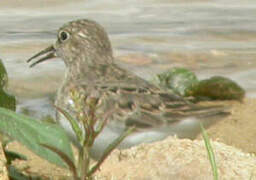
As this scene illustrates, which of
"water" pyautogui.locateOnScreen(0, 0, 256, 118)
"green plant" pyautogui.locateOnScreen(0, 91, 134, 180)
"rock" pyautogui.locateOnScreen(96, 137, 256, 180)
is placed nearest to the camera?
"green plant" pyautogui.locateOnScreen(0, 91, 134, 180)

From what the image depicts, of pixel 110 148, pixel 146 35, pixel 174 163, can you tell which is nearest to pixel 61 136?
pixel 110 148

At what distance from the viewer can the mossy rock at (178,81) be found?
6352mm

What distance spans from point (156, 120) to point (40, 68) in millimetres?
2894

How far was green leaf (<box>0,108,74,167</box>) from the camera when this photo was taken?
8.98 ft

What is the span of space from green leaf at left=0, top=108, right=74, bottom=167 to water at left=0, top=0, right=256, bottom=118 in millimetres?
3188

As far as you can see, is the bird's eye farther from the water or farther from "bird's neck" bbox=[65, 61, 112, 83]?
the water

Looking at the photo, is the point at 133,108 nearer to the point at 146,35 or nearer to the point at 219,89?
the point at 219,89

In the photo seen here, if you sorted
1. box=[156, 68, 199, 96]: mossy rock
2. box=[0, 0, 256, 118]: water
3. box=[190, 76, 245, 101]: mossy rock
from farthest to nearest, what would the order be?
box=[0, 0, 256, 118]: water, box=[156, 68, 199, 96]: mossy rock, box=[190, 76, 245, 101]: mossy rock

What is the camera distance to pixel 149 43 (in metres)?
8.49

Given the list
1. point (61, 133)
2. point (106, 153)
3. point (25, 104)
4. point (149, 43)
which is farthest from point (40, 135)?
point (149, 43)

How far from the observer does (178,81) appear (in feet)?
21.1

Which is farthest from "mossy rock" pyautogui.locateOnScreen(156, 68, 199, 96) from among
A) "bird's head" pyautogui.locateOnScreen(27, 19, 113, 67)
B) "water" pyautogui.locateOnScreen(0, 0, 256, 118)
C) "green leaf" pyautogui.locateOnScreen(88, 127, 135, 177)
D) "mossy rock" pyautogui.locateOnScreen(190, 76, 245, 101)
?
"green leaf" pyautogui.locateOnScreen(88, 127, 135, 177)

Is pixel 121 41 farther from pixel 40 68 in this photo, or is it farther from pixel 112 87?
pixel 112 87

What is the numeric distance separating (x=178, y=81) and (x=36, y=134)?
3626mm
